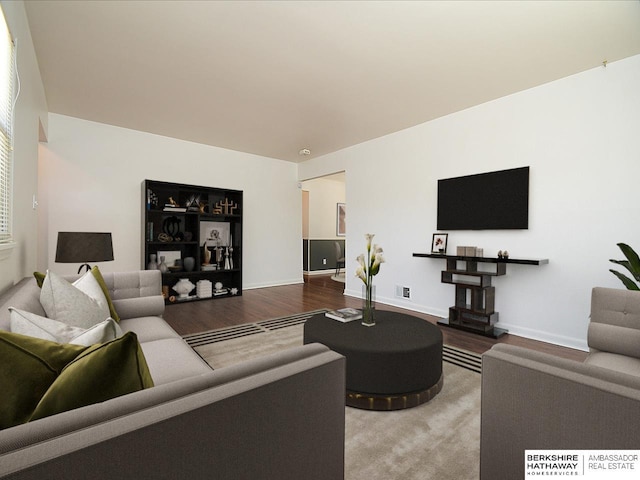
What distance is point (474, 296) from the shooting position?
3.65 meters

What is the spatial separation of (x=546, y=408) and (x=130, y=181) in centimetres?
557

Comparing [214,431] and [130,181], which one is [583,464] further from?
[130,181]

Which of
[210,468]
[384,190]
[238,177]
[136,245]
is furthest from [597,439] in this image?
[238,177]

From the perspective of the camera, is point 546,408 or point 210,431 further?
point 546,408

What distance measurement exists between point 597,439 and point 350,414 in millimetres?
1361

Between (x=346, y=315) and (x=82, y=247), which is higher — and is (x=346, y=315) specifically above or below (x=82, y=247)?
below

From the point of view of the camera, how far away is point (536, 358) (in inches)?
39.0

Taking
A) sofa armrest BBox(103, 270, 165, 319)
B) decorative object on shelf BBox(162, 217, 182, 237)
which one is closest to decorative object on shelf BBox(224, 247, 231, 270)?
decorative object on shelf BBox(162, 217, 182, 237)

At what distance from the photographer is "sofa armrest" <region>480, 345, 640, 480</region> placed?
31.2 inches

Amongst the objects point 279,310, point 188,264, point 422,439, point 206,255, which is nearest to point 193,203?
point 206,255

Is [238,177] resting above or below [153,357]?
above

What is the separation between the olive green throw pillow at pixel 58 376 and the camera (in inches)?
26.4

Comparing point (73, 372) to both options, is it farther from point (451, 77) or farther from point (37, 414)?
point (451, 77)

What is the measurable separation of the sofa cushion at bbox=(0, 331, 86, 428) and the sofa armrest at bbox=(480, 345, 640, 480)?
1.20 meters
